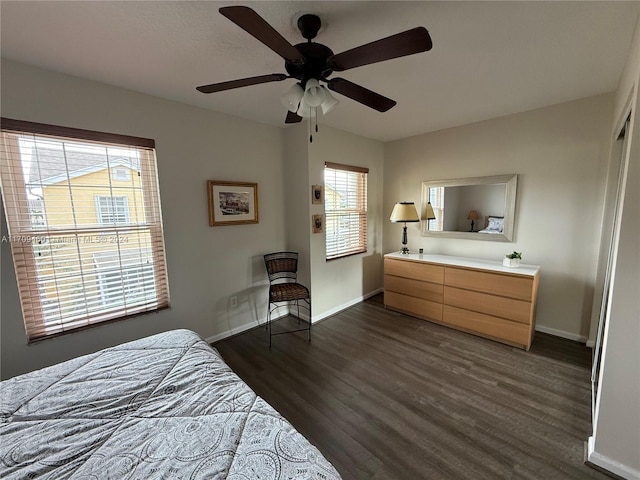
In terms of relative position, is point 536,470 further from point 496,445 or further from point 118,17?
point 118,17

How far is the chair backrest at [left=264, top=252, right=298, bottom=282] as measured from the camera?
10.6ft

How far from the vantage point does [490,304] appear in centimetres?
277

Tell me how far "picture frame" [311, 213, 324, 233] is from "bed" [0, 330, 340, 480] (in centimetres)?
203

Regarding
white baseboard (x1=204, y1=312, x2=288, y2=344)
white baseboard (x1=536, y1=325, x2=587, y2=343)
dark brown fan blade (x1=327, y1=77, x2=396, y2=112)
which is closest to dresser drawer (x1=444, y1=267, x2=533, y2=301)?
white baseboard (x1=536, y1=325, x2=587, y2=343)

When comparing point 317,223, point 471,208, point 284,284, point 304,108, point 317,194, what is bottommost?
point 284,284

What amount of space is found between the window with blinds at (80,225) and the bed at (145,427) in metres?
0.93

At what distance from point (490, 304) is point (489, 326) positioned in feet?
0.79

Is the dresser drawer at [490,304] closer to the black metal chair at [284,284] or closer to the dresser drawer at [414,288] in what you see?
the dresser drawer at [414,288]

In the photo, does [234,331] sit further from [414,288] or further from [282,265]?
[414,288]

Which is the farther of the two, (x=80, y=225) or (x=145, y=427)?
(x=80, y=225)

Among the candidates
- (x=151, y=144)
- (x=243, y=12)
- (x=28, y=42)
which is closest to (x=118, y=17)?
(x=28, y=42)

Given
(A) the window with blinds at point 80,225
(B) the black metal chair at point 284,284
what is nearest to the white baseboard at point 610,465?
(B) the black metal chair at point 284,284

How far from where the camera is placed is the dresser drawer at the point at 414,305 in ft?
10.5

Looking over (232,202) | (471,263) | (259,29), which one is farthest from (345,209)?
(259,29)
